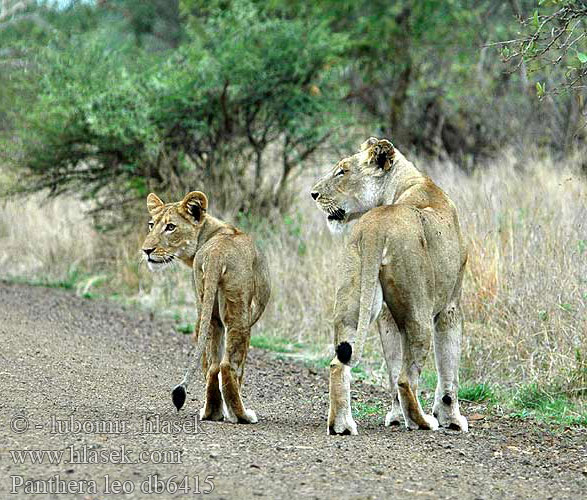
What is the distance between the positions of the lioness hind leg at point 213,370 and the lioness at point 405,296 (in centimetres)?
78

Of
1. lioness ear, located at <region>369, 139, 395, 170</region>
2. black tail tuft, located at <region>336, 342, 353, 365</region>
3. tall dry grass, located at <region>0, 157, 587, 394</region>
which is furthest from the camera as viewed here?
tall dry grass, located at <region>0, 157, 587, 394</region>

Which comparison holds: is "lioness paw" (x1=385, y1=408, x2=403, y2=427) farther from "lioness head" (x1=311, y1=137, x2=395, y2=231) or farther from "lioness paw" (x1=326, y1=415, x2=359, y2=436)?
"lioness head" (x1=311, y1=137, x2=395, y2=231)

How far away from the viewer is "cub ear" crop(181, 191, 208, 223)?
22.6ft

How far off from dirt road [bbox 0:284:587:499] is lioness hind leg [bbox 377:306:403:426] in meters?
0.15

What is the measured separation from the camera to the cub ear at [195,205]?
6.88 m

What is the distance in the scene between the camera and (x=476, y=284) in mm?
9234

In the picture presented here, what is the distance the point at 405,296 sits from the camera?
240 inches

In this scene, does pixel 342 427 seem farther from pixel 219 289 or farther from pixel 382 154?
pixel 382 154

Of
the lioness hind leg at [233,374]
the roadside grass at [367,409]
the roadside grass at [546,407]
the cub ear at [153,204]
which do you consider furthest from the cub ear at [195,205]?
the roadside grass at [546,407]

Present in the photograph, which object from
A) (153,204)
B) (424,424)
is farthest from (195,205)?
(424,424)

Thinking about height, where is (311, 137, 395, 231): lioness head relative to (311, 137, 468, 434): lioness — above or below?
above

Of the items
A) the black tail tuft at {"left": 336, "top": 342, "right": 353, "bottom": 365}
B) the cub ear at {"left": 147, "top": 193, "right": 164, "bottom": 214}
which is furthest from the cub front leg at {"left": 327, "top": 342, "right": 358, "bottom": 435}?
the cub ear at {"left": 147, "top": 193, "right": 164, "bottom": 214}

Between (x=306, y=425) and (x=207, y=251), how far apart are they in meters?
1.24

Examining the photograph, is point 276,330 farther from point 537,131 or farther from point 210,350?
point 537,131
